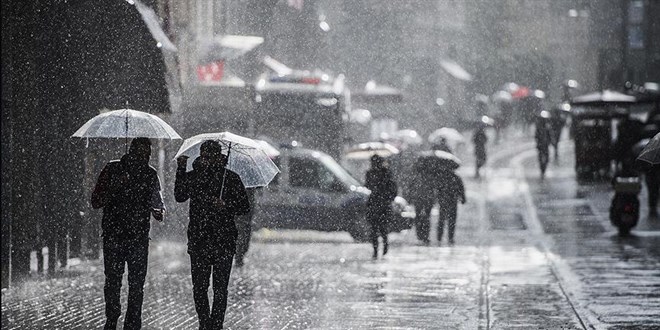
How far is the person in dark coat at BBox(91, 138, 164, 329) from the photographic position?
11.2m


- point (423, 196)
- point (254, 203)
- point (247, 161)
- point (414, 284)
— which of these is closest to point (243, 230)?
point (254, 203)

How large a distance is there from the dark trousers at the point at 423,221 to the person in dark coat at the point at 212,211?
40.3 feet

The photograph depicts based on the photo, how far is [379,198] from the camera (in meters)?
20.7

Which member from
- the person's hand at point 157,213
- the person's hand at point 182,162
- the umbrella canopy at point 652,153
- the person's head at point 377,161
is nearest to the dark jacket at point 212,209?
the person's hand at point 182,162

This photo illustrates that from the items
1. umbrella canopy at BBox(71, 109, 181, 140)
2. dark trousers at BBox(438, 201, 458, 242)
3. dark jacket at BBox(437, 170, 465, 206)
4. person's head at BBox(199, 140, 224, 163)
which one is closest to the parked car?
dark trousers at BBox(438, 201, 458, 242)

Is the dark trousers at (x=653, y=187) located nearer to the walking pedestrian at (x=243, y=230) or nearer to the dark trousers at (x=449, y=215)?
the dark trousers at (x=449, y=215)

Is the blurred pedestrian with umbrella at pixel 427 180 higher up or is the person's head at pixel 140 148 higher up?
the person's head at pixel 140 148

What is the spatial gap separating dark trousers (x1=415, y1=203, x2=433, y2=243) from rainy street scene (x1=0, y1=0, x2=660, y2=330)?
0.04 meters

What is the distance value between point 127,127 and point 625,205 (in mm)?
12973

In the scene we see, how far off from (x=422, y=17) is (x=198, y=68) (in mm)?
46060

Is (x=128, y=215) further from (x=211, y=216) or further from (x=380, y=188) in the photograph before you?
(x=380, y=188)

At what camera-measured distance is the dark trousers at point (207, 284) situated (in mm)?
11062

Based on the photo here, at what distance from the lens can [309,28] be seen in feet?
177

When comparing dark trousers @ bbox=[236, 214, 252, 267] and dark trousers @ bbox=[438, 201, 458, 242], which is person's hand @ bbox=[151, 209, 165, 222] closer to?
dark trousers @ bbox=[236, 214, 252, 267]
